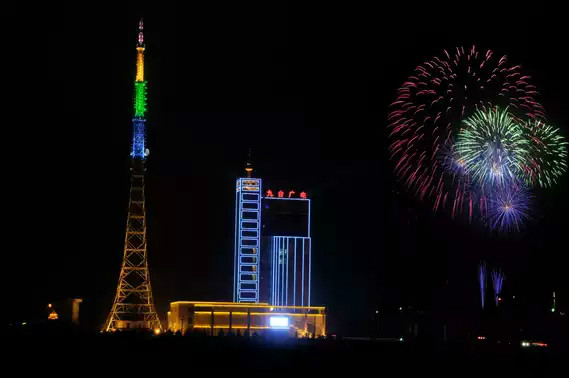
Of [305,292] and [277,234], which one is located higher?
[277,234]

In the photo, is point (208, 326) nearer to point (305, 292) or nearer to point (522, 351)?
point (305, 292)

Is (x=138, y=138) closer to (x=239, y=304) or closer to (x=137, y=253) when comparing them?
(x=137, y=253)

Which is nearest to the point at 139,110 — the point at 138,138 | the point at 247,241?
the point at 138,138

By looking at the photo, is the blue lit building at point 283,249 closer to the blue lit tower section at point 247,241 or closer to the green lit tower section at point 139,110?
the blue lit tower section at point 247,241

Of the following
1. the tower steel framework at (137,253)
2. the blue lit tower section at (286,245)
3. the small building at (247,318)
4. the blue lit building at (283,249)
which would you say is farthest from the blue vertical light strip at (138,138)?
the blue lit tower section at (286,245)

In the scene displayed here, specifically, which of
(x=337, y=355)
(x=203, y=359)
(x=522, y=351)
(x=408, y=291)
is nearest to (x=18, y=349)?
(x=203, y=359)

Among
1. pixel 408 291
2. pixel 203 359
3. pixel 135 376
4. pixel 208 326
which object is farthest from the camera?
pixel 408 291
